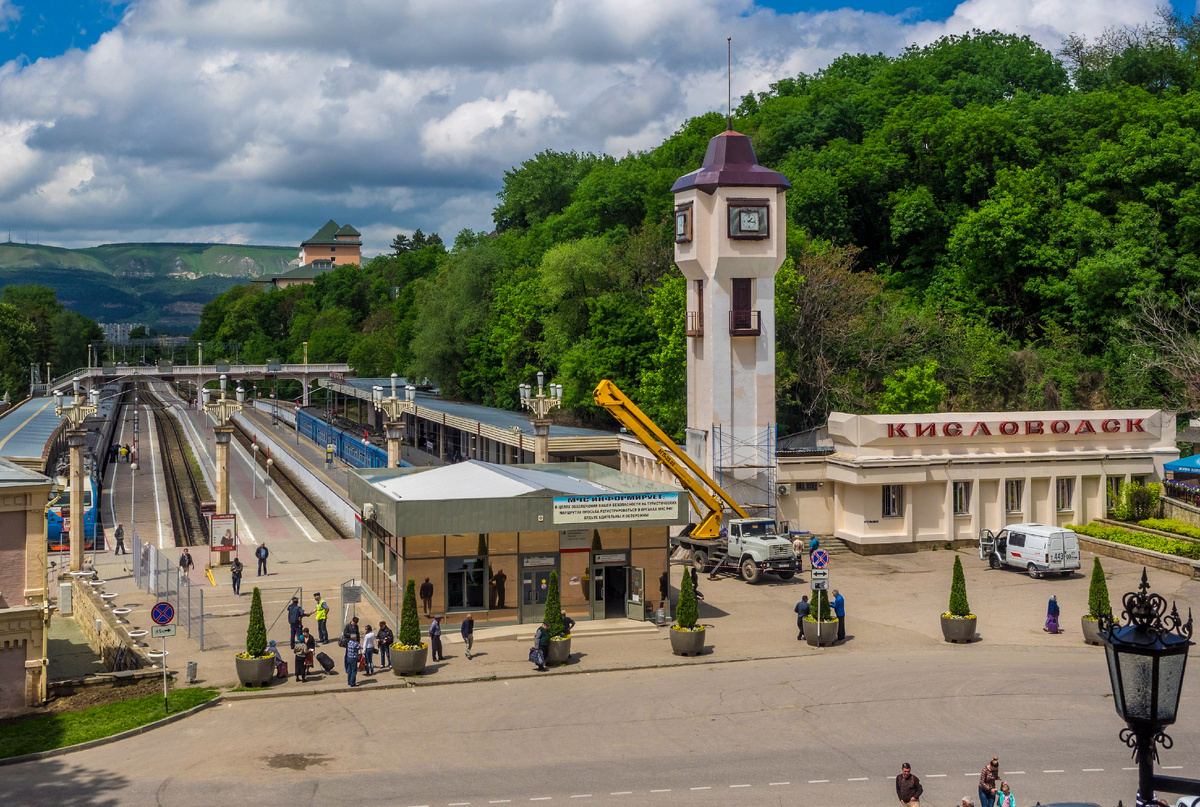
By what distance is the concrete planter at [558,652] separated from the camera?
30.0 metres

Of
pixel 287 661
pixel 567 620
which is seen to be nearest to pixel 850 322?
pixel 567 620

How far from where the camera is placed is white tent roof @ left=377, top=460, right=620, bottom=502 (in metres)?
34.1

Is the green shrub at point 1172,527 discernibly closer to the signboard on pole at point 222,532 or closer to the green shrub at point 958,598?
the green shrub at point 958,598

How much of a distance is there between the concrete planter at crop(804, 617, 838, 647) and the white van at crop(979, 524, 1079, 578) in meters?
12.6

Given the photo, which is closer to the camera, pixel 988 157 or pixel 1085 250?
pixel 1085 250

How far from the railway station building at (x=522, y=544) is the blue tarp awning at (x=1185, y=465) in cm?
2571

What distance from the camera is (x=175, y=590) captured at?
38375 mm

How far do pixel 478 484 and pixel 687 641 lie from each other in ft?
28.0

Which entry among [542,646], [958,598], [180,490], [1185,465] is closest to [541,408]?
[542,646]

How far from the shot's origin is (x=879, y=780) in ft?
68.9

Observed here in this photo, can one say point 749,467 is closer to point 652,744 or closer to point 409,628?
point 409,628

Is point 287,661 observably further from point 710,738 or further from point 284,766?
point 710,738

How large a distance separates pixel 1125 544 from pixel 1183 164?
2989 cm

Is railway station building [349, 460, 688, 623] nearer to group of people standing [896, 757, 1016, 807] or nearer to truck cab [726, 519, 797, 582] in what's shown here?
truck cab [726, 519, 797, 582]
